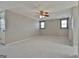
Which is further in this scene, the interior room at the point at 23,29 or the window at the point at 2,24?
the window at the point at 2,24

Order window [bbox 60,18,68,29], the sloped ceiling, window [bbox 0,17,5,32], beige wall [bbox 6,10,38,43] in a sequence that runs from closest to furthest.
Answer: the sloped ceiling, window [bbox 0,17,5,32], beige wall [bbox 6,10,38,43], window [bbox 60,18,68,29]

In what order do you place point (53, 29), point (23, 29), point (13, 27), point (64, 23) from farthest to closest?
point (53, 29) < point (64, 23) < point (23, 29) < point (13, 27)

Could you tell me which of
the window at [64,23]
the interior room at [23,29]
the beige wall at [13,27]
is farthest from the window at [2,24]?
the window at [64,23]

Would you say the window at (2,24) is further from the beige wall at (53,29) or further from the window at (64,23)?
the window at (64,23)

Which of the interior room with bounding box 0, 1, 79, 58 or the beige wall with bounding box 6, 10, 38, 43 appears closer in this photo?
the interior room with bounding box 0, 1, 79, 58

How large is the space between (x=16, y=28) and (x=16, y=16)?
32.7 inches

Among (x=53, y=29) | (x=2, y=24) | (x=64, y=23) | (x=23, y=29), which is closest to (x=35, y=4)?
(x=2, y=24)

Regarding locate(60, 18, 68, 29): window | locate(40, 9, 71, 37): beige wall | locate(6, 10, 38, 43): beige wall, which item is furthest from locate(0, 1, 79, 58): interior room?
locate(40, 9, 71, 37): beige wall

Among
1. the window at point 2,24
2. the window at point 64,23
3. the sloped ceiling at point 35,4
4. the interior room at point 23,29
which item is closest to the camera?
the interior room at point 23,29

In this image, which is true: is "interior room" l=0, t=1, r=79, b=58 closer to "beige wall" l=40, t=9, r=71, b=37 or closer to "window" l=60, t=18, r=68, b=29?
"window" l=60, t=18, r=68, b=29

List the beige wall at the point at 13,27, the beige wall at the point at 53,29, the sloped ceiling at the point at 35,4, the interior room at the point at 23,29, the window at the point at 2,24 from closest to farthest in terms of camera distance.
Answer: the interior room at the point at 23,29, the sloped ceiling at the point at 35,4, the window at the point at 2,24, the beige wall at the point at 13,27, the beige wall at the point at 53,29

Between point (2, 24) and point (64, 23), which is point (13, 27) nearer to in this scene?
point (2, 24)

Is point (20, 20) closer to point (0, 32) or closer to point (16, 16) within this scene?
point (16, 16)

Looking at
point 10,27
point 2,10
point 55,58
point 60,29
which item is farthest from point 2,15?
point 60,29
